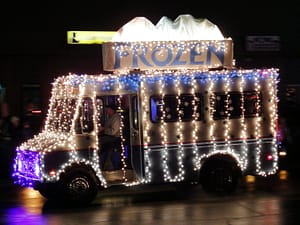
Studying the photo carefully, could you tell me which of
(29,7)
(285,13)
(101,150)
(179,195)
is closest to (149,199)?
(179,195)

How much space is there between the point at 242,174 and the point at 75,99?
3.64 meters

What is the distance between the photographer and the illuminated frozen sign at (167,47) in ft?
38.9

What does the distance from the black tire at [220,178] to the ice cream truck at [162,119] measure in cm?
2

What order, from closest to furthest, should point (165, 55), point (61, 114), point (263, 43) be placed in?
point (61, 114), point (165, 55), point (263, 43)

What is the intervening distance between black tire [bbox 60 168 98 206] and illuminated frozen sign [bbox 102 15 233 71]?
2186 mm

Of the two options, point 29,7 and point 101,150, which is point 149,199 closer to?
point 101,150

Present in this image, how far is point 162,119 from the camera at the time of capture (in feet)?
38.3

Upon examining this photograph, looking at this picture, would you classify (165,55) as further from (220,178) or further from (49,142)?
(49,142)

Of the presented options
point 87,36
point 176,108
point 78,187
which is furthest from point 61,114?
point 87,36

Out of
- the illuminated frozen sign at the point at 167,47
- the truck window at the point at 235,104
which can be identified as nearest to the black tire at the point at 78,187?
the illuminated frozen sign at the point at 167,47

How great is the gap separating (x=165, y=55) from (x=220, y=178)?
2671 mm


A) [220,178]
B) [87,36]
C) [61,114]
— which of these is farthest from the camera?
[87,36]

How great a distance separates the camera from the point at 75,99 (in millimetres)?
11273

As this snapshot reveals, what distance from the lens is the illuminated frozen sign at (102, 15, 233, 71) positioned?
467 inches
